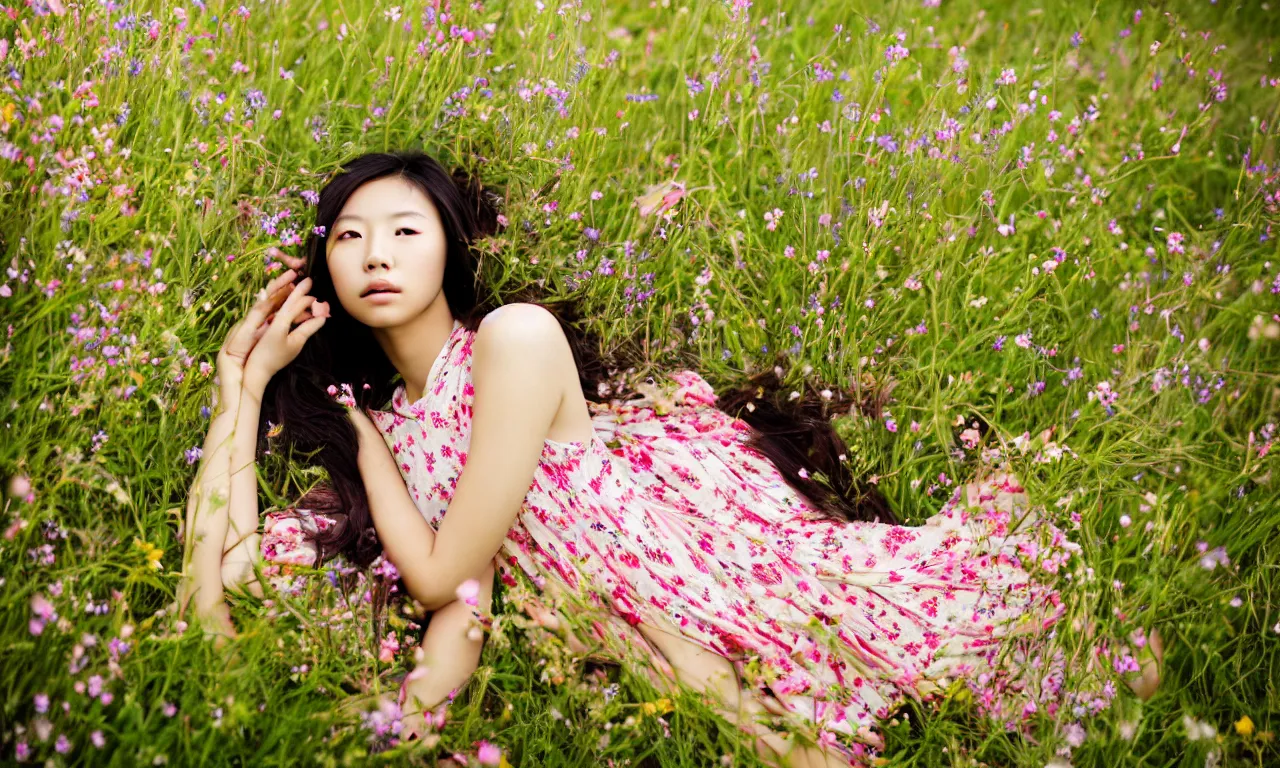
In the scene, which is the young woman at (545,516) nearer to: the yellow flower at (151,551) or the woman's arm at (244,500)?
the woman's arm at (244,500)

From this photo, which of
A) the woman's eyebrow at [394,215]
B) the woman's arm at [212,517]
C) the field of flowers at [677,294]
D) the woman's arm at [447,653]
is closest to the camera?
the field of flowers at [677,294]

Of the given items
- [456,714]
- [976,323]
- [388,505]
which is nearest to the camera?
[456,714]

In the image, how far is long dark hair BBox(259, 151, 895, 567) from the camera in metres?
3.00

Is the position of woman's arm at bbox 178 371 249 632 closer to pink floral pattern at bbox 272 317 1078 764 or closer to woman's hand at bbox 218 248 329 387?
woman's hand at bbox 218 248 329 387

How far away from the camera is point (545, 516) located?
2.96 metres

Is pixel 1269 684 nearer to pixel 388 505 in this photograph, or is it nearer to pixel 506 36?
pixel 388 505

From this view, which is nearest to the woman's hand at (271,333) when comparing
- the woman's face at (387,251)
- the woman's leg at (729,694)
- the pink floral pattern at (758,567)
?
the woman's face at (387,251)

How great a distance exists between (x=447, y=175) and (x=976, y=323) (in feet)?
5.83

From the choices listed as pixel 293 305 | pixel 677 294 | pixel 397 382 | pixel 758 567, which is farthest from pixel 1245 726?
pixel 293 305

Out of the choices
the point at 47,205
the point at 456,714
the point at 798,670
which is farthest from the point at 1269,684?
the point at 47,205

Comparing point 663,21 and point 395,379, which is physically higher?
point 663,21

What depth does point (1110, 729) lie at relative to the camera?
258cm

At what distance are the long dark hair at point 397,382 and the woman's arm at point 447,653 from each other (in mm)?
303

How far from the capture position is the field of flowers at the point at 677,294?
2.47 meters
